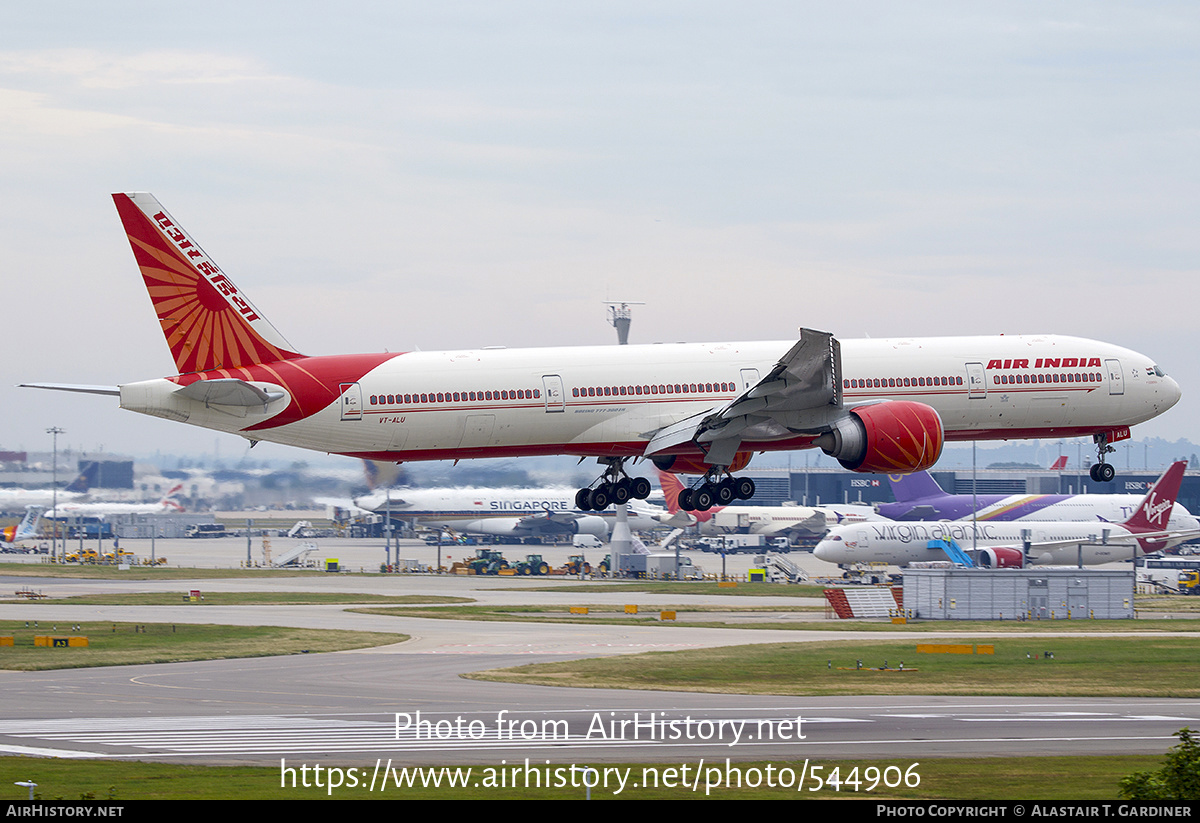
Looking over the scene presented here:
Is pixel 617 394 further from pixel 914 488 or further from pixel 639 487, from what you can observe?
pixel 914 488

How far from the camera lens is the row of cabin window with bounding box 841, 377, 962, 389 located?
49781mm

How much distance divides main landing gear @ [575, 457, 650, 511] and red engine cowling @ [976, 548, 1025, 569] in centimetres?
7339

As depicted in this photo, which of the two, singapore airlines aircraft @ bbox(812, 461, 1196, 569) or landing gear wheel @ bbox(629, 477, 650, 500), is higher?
landing gear wheel @ bbox(629, 477, 650, 500)

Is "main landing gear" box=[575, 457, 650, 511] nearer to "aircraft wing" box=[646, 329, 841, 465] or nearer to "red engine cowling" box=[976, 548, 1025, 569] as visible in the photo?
"aircraft wing" box=[646, 329, 841, 465]

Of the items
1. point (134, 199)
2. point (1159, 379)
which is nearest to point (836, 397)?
point (1159, 379)

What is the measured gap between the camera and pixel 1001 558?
11969 centimetres

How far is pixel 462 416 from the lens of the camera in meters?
47.1

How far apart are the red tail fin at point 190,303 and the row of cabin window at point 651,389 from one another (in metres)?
10.0

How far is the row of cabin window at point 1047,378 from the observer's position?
5131cm

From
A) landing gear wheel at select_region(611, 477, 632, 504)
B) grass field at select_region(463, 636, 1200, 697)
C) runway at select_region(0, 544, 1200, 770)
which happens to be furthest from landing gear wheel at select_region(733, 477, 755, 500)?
runway at select_region(0, 544, 1200, 770)

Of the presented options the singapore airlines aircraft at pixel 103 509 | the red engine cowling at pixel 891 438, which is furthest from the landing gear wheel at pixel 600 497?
the singapore airlines aircraft at pixel 103 509

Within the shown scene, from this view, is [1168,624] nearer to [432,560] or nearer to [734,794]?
[734,794]

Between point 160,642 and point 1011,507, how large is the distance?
108 m

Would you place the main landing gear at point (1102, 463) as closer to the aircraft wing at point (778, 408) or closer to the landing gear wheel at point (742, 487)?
the aircraft wing at point (778, 408)
